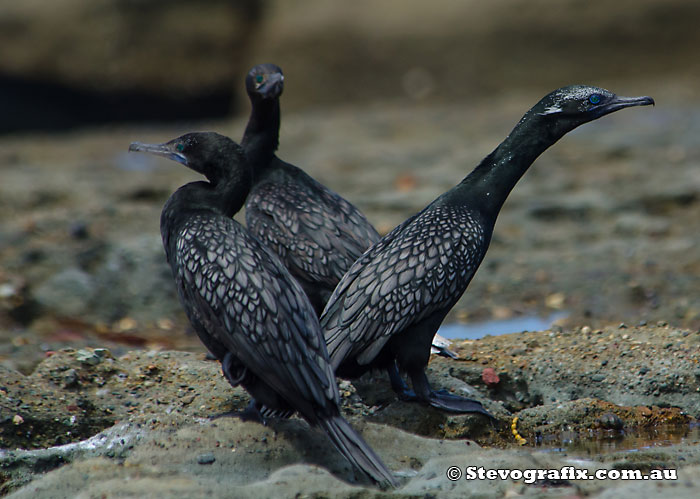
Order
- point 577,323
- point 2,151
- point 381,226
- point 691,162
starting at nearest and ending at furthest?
point 577,323 < point 381,226 < point 691,162 < point 2,151

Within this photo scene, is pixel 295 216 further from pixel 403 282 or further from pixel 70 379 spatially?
pixel 70 379

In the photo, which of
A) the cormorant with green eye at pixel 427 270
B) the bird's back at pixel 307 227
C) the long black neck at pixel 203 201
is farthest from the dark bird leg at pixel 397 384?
the long black neck at pixel 203 201

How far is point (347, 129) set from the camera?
11617 mm

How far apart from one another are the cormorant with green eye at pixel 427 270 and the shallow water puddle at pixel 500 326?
1.76 metres

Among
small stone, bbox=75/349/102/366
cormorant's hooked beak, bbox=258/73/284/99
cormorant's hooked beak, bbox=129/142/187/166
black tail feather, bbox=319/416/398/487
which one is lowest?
small stone, bbox=75/349/102/366

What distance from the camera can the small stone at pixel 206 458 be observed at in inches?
142

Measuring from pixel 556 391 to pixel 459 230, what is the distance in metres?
0.93

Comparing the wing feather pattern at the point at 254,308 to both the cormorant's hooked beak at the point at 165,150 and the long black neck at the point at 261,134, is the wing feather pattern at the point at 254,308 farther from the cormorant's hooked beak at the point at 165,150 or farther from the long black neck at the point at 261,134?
the long black neck at the point at 261,134

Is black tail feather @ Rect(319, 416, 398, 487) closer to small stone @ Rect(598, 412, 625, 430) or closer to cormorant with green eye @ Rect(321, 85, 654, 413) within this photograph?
cormorant with green eye @ Rect(321, 85, 654, 413)

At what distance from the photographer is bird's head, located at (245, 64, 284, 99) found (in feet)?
18.2

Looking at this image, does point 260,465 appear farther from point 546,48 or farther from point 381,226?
point 546,48

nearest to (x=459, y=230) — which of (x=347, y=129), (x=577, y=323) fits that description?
(x=577, y=323)

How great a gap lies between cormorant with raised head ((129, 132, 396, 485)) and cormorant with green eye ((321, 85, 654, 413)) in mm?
273

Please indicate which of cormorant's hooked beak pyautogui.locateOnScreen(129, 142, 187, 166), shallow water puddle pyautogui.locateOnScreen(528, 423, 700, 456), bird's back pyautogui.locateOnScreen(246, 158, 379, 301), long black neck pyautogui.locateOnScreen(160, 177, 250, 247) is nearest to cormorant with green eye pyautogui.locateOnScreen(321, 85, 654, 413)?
shallow water puddle pyautogui.locateOnScreen(528, 423, 700, 456)
